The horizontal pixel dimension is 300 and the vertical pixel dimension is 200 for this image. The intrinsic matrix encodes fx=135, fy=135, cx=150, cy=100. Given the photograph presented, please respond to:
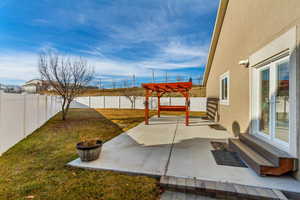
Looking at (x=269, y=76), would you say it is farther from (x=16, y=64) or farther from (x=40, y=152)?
(x=16, y=64)

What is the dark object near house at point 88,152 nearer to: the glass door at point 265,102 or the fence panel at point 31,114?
the fence panel at point 31,114

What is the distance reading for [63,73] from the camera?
923 cm

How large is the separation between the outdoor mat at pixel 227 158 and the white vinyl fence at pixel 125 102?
12.6m

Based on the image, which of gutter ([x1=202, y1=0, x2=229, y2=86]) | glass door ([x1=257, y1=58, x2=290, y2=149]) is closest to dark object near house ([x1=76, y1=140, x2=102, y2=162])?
glass door ([x1=257, y1=58, x2=290, y2=149])

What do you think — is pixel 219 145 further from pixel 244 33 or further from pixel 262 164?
pixel 244 33

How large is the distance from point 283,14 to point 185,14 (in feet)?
20.8

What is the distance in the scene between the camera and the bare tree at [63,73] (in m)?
8.93

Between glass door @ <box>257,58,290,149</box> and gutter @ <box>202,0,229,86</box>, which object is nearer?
glass door @ <box>257,58,290,149</box>

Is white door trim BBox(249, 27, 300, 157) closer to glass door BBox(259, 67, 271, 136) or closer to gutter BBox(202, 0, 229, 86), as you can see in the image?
glass door BBox(259, 67, 271, 136)

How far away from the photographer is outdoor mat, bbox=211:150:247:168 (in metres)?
2.88

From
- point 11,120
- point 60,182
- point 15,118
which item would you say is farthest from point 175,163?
point 15,118

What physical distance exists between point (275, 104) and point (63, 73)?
10.8 metres

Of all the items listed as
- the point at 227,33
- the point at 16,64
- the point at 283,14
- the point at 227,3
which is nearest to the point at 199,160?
the point at 283,14

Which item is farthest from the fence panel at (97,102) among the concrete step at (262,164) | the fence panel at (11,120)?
the concrete step at (262,164)
